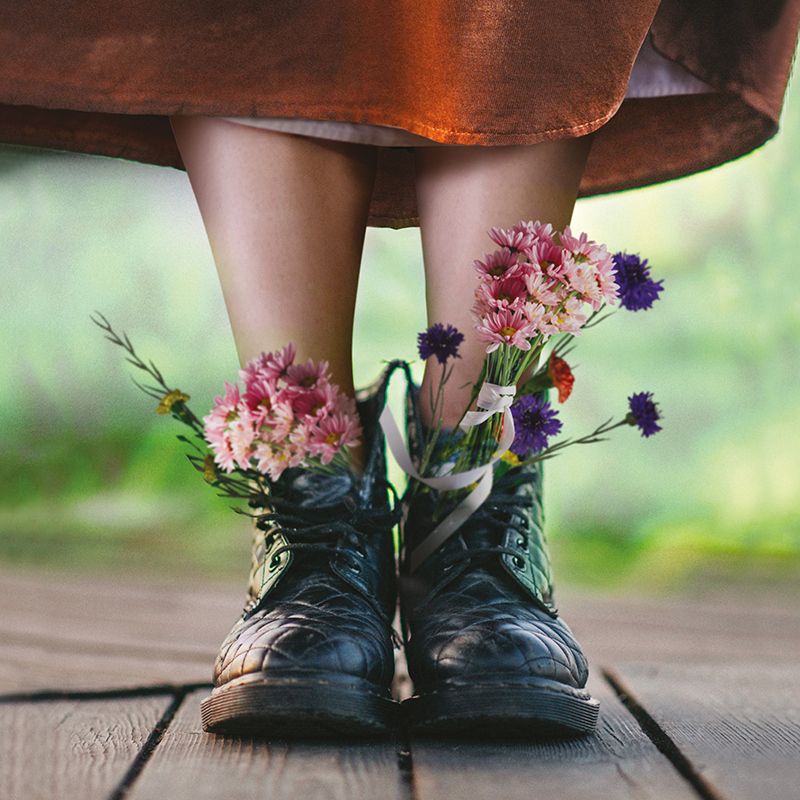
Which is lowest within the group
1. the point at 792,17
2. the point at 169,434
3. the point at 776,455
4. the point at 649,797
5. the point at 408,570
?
the point at 649,797

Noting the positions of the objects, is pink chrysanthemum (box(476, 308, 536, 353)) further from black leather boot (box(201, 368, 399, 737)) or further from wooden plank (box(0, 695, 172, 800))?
wooden plank (box(0, 695, 172, 800))

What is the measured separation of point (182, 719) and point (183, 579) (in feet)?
3.51

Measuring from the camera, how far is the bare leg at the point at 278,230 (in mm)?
A: 688

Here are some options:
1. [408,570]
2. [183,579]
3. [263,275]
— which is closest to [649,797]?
[408,570]

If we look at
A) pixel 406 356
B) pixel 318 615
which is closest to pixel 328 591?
pixel 318 615

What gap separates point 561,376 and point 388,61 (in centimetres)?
22

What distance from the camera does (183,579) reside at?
1688 millimetres

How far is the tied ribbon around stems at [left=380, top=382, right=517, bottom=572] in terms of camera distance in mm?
627

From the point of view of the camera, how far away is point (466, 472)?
645 millimetres

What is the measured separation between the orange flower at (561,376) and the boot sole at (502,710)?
0.16 meters

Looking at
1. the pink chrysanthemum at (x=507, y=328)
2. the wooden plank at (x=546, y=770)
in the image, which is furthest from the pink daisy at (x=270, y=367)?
the wooden plank at (x=546, y=770)

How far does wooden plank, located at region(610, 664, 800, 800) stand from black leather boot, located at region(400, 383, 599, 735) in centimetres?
7

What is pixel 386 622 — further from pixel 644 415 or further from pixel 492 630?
pixel 644 415

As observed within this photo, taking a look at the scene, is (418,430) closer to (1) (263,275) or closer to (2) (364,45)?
(1) (263,275)
